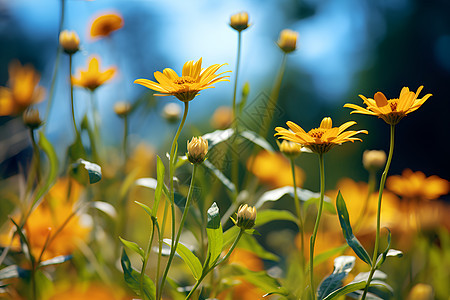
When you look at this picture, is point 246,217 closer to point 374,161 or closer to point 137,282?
point 137,282

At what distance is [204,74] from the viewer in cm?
32

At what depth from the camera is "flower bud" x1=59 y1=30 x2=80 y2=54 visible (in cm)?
45

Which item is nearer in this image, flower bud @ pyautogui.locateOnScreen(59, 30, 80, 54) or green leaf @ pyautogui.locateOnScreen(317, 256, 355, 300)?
green leaf @ pyautogui.locateOnScreen(317, 256, 355, 300)

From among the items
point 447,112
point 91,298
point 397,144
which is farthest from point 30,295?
point 447,112

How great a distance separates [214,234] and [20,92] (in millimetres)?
497

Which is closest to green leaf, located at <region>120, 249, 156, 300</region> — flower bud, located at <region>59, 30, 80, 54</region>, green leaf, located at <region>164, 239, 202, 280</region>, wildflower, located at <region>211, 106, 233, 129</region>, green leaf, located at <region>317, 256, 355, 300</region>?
green leaf, located at <region>164, 239, 202, 280</region>

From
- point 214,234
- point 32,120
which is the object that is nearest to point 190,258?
point 214,234

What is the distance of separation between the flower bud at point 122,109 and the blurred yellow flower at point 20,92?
0.48ft

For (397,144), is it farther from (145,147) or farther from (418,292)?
(418,292)

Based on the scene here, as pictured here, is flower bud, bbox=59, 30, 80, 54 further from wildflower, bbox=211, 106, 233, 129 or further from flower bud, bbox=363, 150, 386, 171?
flower bud, bbox=363, 150, 386, 171

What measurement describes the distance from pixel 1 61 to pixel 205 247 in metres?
3.71

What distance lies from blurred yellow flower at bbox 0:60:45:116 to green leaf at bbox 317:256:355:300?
0.52 m

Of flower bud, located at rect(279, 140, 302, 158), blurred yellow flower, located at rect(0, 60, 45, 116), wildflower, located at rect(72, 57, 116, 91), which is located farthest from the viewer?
blurred yellow flower, located at rect(0, 60, 45, 116)

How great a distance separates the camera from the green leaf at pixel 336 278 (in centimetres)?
33
